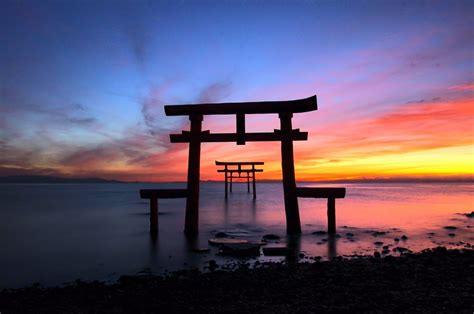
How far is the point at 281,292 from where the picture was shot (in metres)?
5.16

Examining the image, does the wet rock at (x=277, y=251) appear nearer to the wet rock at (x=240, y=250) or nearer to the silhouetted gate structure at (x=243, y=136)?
the wet rock at (x=240, y=250)

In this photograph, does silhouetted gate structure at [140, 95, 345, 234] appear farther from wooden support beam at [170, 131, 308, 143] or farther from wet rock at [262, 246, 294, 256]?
wet rock at [262, 246, 294, 256]

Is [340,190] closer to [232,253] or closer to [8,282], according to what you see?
[232,253]

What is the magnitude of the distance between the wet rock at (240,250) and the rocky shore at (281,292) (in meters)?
1.57

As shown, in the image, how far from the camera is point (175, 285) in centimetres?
569

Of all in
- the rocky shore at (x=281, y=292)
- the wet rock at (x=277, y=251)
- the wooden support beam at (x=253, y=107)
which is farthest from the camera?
the wooden support beam at (x=253, y=107)

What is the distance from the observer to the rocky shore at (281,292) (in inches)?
180

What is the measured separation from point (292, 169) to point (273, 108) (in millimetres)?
1925

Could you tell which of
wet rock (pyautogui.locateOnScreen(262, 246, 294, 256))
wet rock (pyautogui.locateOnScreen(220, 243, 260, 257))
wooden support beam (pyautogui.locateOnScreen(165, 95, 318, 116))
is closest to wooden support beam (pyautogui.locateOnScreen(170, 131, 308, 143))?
wooden support beam (pyautogui.locateOnScreen(165, 95, 318, 116))

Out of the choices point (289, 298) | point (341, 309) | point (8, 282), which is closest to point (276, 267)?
point (289, 298)

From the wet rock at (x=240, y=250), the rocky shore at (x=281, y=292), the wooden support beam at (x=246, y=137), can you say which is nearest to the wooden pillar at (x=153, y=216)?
the wooden support beam at (x=246, y=137)

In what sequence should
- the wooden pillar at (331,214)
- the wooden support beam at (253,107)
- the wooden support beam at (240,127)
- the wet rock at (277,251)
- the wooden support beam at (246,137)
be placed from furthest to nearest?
1. the wooden pillar at (331,214)
2. the wooden support beam at (246,137)
3. the wooden support beam at (240,127)
4. the wooden support beam at (253,107)
5. the wet rock at (277,251)

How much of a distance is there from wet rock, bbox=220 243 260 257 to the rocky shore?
157 centimetres

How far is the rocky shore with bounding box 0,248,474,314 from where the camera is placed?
15.0 feet
